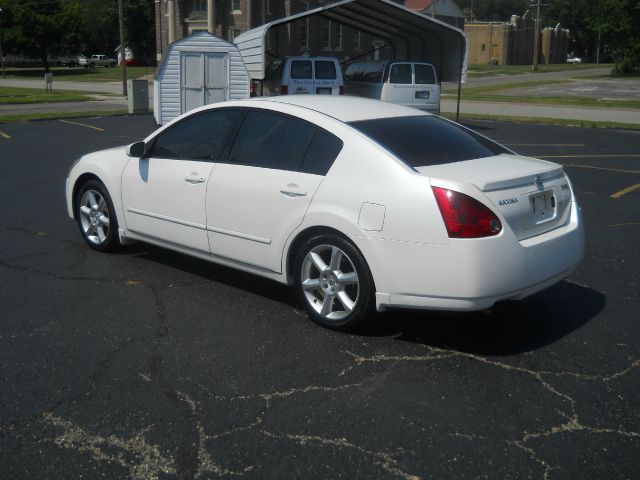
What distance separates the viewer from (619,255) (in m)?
7.12

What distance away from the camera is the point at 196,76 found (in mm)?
19734

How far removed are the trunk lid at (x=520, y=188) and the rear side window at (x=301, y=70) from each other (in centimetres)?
1520

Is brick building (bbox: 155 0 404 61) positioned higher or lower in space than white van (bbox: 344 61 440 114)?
higher

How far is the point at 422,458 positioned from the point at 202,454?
102 centimetres

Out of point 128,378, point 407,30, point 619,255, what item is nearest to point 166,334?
point 128,378

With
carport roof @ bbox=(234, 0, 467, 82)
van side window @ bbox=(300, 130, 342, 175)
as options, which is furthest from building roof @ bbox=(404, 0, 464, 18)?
van side window @ bbox=(300, 130, 342, 175)

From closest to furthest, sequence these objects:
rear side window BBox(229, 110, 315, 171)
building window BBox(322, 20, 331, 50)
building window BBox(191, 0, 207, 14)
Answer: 1. rear side window BBox(229, 110, 315, 171)
2. building window BBox(191, 0, 207, 14)
3. building window BBox(322, 20, 331, 50)

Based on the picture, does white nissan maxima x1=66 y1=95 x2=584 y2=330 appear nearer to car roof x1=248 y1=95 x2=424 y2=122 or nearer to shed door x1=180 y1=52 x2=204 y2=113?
car roof x1=248 y1=95 x2=424 y2=122

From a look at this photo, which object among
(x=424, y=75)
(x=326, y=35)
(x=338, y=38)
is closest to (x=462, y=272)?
(x=424, y=75)

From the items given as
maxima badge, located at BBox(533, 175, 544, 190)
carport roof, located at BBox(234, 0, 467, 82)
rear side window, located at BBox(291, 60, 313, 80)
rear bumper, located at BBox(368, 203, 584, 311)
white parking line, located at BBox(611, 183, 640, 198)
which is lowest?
white parking line, located at BBox(611, 183, 640, 198)

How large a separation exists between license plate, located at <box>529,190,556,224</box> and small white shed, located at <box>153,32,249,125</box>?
1512 centimetres

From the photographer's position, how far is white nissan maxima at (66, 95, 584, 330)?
14.9 ft

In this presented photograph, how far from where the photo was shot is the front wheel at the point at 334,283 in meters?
4.83

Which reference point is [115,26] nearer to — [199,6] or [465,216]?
[199,6]
